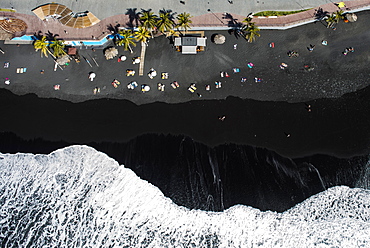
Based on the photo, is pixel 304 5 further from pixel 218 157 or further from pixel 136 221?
pixel 136 221

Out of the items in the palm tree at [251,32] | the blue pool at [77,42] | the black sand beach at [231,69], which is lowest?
the black sand beach at [231,69]

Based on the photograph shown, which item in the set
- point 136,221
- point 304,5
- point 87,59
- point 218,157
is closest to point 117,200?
point 136,221

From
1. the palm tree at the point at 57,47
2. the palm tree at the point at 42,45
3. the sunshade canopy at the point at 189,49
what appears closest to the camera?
the palm tree at the point at 42,45

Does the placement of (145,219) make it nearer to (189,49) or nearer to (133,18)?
(189,49)

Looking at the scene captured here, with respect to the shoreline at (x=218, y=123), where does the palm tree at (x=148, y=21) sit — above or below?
above

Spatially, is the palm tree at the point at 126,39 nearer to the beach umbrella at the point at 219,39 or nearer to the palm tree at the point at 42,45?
the palm tree at the point at 42,45

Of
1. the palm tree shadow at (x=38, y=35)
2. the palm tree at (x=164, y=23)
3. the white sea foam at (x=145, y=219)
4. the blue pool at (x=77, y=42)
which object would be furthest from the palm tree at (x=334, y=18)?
the palm tree shadow at (x=38, y=35)

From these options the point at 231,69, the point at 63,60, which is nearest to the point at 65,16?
the point at 63,60
